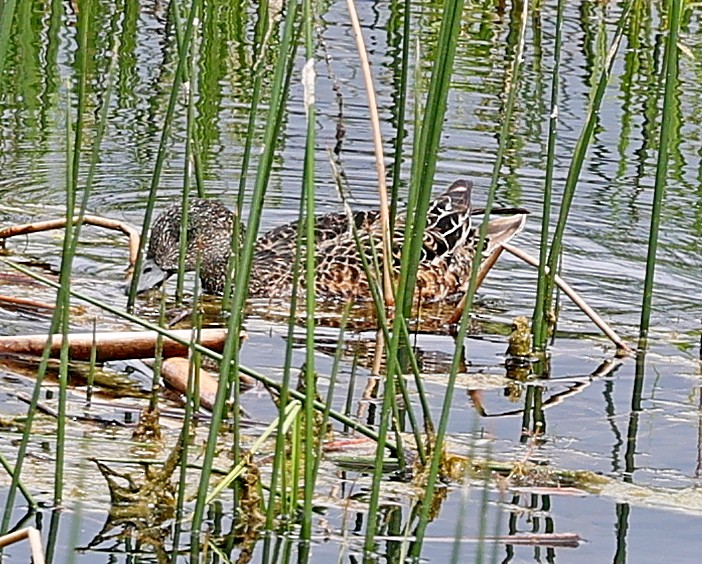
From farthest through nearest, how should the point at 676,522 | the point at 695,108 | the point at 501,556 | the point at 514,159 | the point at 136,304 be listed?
the point at 695,108 < the point at 514,159 < the point at 136,304 < the point at 676,522 < the point at 501,556

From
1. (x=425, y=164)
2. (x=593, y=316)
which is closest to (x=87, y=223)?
(x=593, y=316)

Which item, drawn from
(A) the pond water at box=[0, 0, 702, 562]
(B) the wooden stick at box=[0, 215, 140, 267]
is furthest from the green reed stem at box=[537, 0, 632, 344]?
(B) the wooden stick at box=[0, 215, 140, 267]

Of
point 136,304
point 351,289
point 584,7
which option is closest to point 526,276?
point 351,289

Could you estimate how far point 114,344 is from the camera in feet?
16.4

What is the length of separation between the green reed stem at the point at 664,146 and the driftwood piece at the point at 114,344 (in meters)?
1.36

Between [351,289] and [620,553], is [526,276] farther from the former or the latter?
[620,553]

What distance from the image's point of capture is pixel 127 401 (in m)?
4.84

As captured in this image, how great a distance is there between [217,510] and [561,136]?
5.68 meters

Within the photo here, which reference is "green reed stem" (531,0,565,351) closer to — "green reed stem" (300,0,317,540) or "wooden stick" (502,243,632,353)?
"wooden stick" (502,243,632,353)

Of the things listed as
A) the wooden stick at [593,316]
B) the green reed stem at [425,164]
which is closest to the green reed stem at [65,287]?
the green reed stem at [425,164]

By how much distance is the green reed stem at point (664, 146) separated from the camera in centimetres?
480

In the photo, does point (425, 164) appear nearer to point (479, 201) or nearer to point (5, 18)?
point (5, 18)

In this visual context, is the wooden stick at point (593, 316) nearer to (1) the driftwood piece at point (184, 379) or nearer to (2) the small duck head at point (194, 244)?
(1) the driftwood piece at point (184, 379)

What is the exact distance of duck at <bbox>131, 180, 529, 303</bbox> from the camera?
701 centimetres
